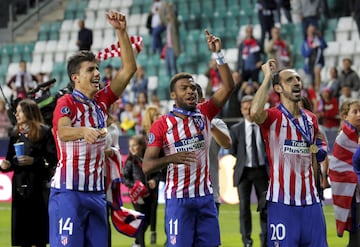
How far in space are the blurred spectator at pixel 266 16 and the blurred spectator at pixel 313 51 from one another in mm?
1215

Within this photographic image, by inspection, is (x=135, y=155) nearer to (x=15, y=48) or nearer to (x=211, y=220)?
(x=211, y=220)

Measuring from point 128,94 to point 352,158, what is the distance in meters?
15.1

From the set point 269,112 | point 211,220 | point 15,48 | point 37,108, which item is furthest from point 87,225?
point 15,48

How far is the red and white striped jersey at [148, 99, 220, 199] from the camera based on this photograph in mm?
10070

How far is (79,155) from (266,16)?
688 inches

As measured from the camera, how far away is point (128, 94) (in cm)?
2683

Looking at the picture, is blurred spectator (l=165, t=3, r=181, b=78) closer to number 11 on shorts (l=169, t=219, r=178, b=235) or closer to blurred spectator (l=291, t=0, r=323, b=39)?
blurred spectator (l=291, t=0, r=323, b=39)

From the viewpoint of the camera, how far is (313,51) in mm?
25422

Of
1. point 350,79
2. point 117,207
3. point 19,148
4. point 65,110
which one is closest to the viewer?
point 65,110

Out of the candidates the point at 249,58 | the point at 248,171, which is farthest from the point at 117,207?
the point at 249,58

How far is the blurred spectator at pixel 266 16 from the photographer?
2653cm

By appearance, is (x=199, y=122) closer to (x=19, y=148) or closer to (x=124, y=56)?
(x=124, y=56)

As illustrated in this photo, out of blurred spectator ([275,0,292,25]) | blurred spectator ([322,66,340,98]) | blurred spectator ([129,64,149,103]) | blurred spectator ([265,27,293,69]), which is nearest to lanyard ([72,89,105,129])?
blurred spectator ([322,66,340,98])

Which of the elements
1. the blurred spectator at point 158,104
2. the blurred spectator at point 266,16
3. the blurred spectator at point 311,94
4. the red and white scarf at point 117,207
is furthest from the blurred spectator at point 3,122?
the red and white scarf at point 117,207
